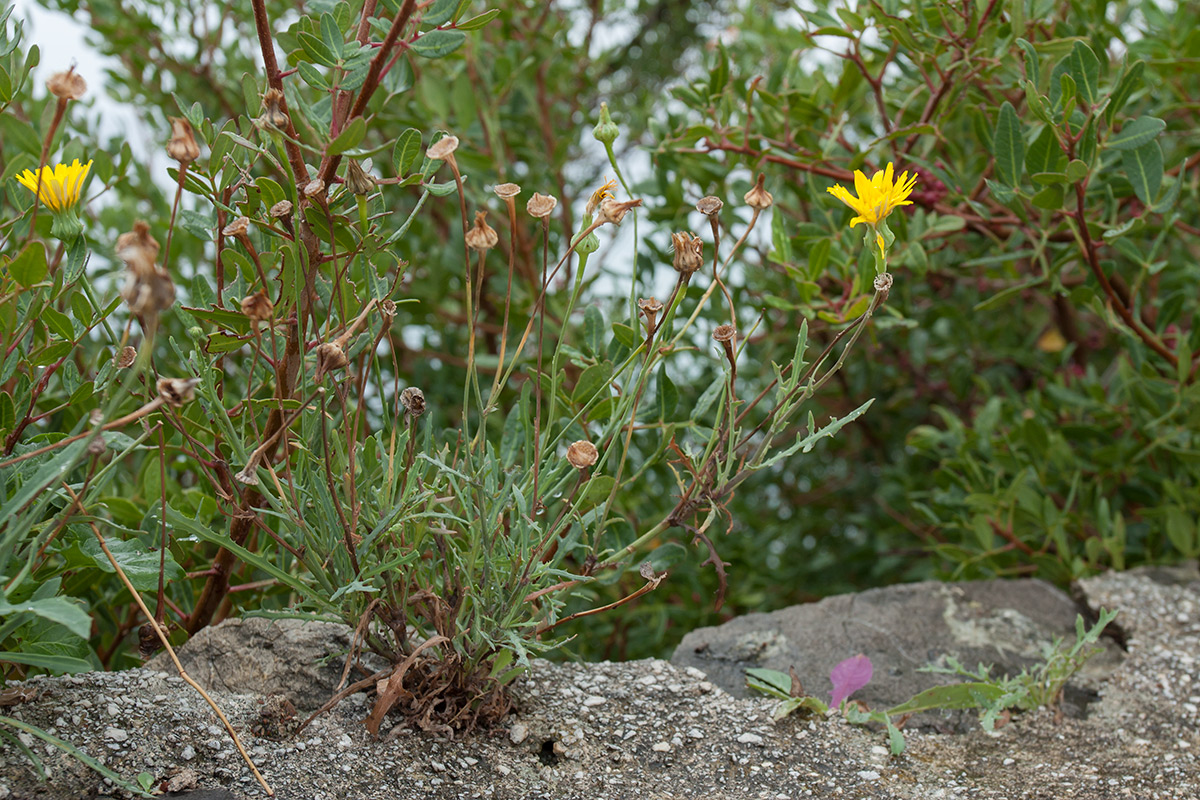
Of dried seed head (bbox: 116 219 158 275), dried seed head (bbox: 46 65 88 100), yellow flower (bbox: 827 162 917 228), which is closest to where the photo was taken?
dried seed head (bbox: 116 219 158 275)

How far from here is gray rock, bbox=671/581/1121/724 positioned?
1.27 metres

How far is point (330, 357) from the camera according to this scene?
84 cm

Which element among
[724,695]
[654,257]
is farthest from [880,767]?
[654,257]

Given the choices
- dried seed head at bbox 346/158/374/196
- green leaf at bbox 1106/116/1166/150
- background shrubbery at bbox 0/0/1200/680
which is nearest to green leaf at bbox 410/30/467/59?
background shrubbery at bbox 0/0/1200/680

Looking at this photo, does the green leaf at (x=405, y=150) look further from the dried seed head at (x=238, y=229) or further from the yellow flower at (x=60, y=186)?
the yellow flower at (x=60, y=186)

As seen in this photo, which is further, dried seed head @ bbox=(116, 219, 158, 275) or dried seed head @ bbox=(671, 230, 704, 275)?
dried seed head @ bbox=(671, 230, 704, 275)

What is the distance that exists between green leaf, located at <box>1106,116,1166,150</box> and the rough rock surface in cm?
71

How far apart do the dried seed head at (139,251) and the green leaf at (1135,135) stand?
3.99ft

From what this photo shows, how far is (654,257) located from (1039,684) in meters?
1.06

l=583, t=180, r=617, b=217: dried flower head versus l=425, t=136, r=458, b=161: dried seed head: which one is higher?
l=425, t=136, r=458, b=161: dried seed head

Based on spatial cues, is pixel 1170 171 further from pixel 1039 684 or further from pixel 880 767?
pixel 880 767

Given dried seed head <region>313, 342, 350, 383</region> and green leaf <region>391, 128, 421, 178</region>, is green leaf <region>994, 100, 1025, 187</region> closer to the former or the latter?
green leaf <region>391, 128, 421, 178</region>

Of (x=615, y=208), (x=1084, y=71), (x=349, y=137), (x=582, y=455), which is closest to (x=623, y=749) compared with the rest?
(x=582, y=455)

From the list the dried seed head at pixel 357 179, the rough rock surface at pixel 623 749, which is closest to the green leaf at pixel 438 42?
the dried seed head at pixel 357 179
